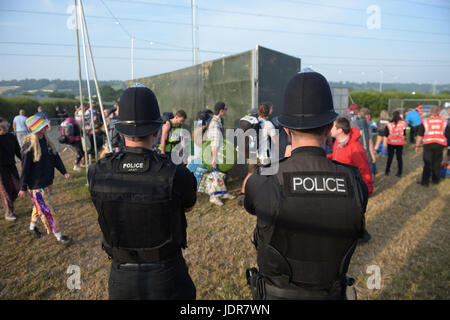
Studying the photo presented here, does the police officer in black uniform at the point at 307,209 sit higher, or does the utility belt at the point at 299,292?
the police officer in black uniform at the point at 307,209

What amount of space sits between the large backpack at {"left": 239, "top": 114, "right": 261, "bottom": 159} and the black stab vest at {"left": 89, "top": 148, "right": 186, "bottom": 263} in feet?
11.8

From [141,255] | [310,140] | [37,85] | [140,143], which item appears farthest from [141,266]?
[37,85]

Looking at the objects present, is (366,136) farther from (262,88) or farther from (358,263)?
(358,263)

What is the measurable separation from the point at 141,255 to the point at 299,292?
1.07 meters

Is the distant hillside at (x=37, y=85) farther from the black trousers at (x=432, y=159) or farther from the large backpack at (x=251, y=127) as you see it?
the black trousers at (x=432, y=159)

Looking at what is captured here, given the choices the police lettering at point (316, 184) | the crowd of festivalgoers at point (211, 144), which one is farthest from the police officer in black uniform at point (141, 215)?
the crowd of festivalgoers at point (211, 144)

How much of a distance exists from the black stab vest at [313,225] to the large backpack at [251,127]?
3.76m

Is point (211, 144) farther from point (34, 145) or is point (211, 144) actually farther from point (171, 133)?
point (34, 145)

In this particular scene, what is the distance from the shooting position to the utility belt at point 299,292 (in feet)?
5.09

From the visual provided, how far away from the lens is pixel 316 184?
1.48 m

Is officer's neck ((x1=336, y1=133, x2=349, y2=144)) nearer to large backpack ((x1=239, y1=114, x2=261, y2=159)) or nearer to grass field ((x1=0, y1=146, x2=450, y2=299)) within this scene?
large backpack ((x1=239, y1=114, x2=261, y2=159))

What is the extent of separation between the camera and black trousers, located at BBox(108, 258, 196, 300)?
1800 mm

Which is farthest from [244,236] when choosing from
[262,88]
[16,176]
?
[16,176]

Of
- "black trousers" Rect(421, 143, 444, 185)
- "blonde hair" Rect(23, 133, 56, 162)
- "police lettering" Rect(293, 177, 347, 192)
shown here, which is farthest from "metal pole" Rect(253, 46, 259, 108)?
"police lettering" Rect(293, 177, 347, 192)
